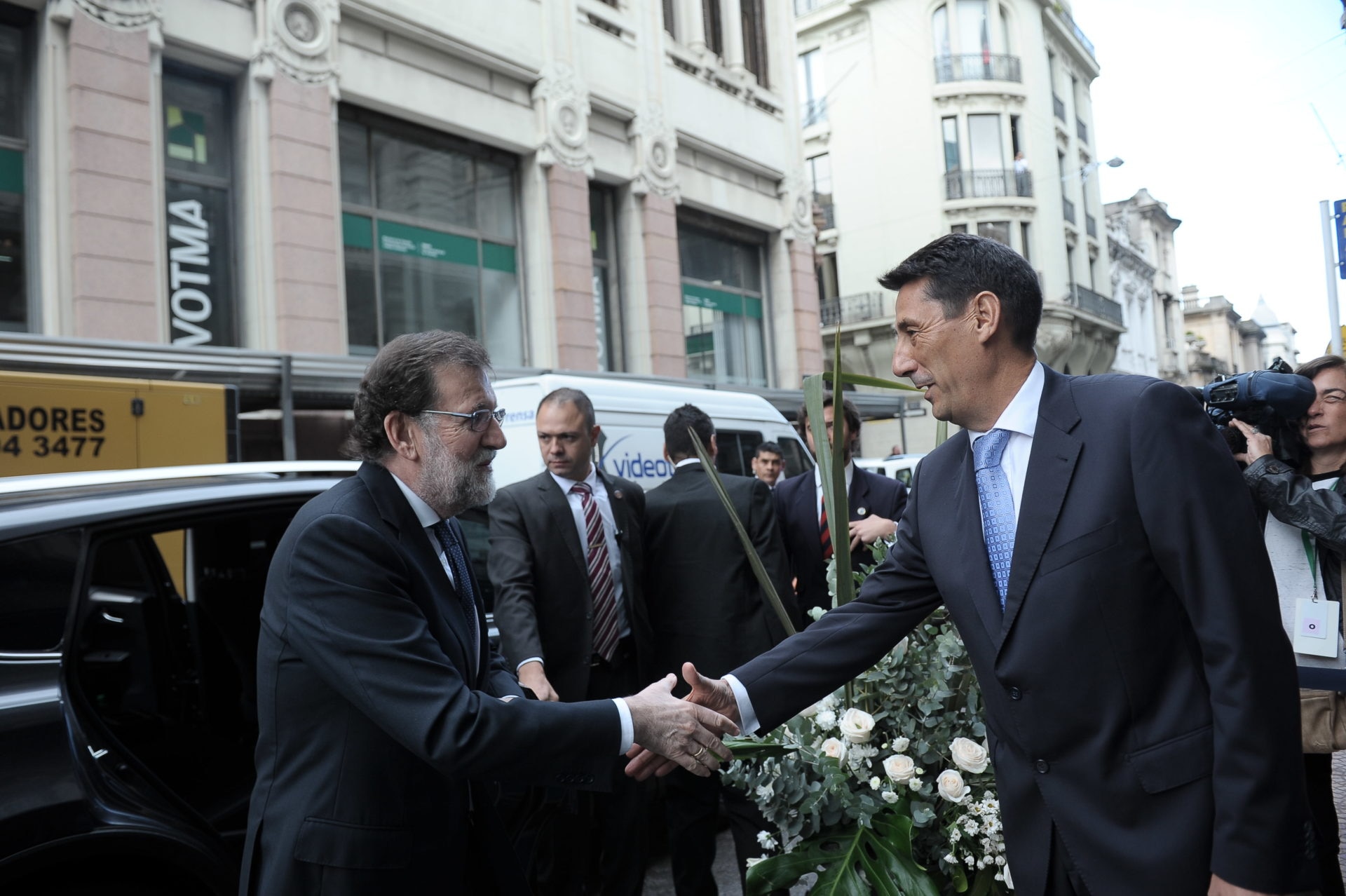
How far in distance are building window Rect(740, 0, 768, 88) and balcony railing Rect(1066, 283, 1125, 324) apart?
1834cm

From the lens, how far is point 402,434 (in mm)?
2488

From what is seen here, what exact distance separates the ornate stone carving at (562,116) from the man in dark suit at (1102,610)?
13151 mm

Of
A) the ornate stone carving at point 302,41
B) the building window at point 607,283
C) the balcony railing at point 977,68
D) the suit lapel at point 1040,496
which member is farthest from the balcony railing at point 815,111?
the suit lapel at point 1040,496

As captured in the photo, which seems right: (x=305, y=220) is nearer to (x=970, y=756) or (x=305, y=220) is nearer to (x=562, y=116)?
(x=562, y=116)

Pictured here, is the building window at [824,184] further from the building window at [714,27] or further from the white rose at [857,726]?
the white rose at [857,726]

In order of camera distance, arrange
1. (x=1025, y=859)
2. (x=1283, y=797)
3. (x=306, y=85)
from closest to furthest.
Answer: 1. (x=1283, y=797)
2. (x=1025, y=859)
3. (x=306, y=85)

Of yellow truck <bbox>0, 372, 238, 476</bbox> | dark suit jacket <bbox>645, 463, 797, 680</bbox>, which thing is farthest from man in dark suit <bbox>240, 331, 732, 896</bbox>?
yellow truck <bbox>0, 372, 238, 476</bbox>

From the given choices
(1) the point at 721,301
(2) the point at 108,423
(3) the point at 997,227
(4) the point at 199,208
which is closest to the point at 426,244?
(4) the point at 199,208

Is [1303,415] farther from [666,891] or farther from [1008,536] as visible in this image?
[666,891]

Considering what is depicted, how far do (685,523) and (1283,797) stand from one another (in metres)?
3.08

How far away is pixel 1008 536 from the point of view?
2.14 metres

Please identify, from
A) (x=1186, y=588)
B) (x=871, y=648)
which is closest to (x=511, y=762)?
(x=871, y=648)

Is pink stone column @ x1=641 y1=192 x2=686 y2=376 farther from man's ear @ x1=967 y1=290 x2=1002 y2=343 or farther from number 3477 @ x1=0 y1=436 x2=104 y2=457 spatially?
man's ear @ x1=967 y1=290 x2=1002 y2=343

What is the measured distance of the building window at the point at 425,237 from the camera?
1274 centimetres
